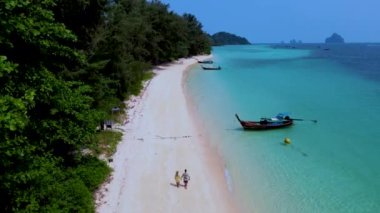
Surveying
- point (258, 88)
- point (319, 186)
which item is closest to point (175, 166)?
point (319, 186)

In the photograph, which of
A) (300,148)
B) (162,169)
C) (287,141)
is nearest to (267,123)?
(287,141)

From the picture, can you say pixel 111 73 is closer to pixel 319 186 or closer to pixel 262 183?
pixel 262 183

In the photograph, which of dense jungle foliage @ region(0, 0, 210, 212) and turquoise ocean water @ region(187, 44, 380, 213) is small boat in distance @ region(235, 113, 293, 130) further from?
dense jungle foliage @ region(0, 0, 210, 212)

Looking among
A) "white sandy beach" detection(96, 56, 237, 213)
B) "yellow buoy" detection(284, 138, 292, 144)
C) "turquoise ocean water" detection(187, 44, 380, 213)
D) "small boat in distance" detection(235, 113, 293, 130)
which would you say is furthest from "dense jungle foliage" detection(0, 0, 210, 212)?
"yellow buoy" detection(284, 138, 292, 144)

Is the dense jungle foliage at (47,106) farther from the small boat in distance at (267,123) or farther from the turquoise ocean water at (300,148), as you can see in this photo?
the small boat in distance at (267,123)

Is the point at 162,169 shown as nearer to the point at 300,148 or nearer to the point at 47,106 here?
the point at 47,106

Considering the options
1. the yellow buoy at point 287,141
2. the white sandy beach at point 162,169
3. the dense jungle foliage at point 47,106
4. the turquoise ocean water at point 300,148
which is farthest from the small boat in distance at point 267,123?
the dense jungle foliage at point 47,106

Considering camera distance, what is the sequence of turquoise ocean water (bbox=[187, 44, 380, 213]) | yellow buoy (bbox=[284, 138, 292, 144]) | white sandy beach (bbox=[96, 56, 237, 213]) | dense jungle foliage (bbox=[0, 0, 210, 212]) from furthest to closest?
yellow buoy (bbox=[284, 138, 292, 144]) → turquoise ocean water (bbox=[187, 44, 380, 213]) → white sandy beach (bbox=[96, 56, 237, 213]) → dense jungle foliage (bbox=[0, 0, 210, 212])
